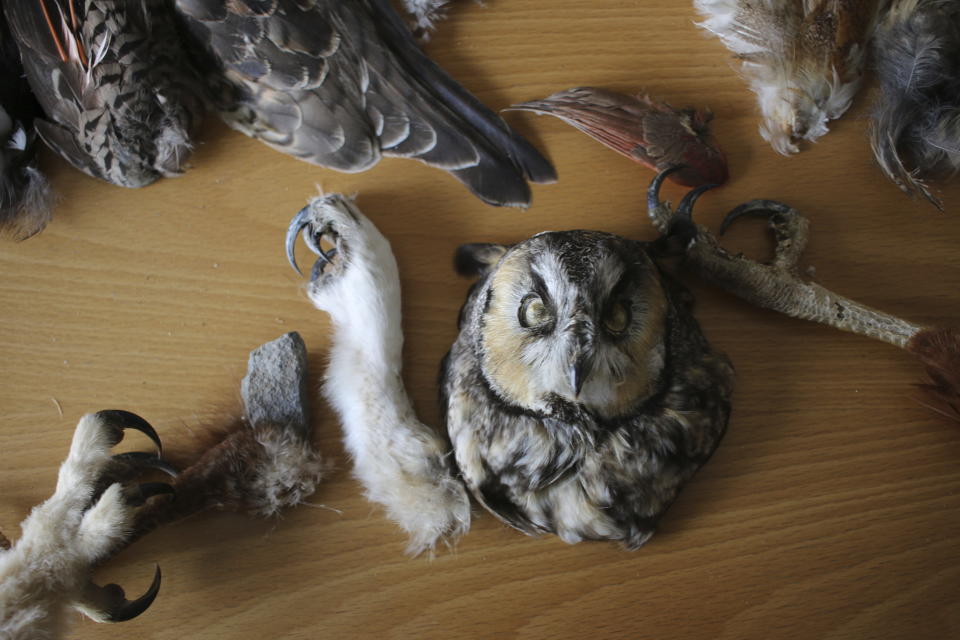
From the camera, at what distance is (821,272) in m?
0.84

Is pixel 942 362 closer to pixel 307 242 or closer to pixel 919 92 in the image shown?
pixel 919 92

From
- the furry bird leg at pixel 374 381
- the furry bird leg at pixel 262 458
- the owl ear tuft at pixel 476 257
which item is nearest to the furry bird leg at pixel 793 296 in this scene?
the owl ear tuft at pixel 476 257

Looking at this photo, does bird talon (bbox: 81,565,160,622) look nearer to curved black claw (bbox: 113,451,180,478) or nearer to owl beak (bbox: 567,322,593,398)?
curved black claw (bbox: 113,451,180,478)

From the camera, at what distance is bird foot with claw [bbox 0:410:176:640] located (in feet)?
2.05

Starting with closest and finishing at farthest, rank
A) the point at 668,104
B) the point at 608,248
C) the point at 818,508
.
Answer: the point at 608,248 → the point at 818,508 → the point at 668,104

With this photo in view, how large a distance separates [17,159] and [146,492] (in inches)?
19.0

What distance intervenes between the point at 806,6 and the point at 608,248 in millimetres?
535

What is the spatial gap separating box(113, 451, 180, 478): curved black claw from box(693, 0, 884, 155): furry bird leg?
896mm

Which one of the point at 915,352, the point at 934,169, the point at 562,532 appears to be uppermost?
the point at 934,169

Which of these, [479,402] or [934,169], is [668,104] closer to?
[934,169]

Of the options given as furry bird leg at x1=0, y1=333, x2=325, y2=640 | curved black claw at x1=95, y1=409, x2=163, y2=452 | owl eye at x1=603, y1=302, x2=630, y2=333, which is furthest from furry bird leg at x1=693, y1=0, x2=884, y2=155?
curved black claw at x1=95, y1=409, x2=163, y2=452

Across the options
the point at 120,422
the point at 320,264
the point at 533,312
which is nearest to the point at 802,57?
the point at 533,312

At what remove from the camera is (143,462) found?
0.73m

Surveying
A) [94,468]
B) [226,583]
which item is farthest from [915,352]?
[94,468]
